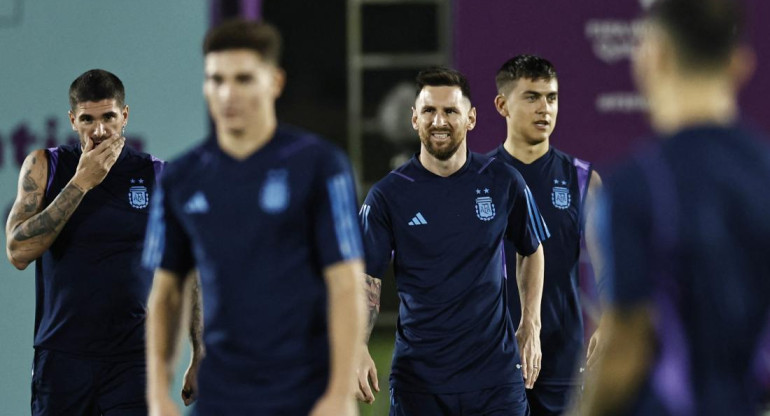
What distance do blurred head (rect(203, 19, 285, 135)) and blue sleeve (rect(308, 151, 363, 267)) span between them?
0.73 feet

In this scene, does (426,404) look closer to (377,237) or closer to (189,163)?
(377,237)

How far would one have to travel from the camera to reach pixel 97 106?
4996mm

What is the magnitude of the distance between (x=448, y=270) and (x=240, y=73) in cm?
188

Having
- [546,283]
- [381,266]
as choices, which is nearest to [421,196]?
[381,266]

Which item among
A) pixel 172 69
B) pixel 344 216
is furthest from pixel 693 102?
pixel 172 69

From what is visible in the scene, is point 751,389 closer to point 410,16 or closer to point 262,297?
point 262,297

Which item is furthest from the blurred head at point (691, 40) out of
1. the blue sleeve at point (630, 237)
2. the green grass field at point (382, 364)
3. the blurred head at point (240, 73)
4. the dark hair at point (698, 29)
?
the green grass field at point (382, 364)

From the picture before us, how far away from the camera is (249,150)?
3301 millimetres

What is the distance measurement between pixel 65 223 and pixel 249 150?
1.79 meters

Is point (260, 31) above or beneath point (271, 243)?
above

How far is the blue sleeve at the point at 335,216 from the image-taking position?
321 centimetres

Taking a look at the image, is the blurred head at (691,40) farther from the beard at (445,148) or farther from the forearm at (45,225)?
the forearm at (45,225)

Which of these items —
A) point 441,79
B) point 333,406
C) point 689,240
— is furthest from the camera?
point 441,79

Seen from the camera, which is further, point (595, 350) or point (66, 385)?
point (595, 350)
